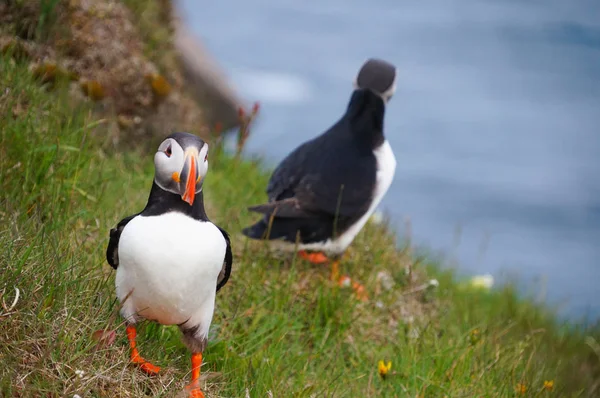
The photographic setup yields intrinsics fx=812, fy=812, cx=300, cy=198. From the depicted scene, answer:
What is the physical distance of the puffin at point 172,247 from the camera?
9.64 ft

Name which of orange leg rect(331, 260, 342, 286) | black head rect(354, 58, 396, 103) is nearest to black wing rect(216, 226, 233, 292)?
orange leg rect(331, 260, 342, 286)

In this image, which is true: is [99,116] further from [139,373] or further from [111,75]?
[139,373]

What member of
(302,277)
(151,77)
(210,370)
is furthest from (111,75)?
(210,370)

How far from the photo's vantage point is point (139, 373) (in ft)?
10.4

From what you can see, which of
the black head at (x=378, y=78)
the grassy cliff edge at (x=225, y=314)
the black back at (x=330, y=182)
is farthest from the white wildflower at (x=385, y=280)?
the black head at (x=378, y=78)

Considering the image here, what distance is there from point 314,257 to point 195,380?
7.12 feet

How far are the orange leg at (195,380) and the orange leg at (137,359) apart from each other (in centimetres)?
15

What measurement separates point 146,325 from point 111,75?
331 centimetres

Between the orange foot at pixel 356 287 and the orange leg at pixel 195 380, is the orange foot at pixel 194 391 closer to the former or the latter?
the orange leg at pixel 195 380

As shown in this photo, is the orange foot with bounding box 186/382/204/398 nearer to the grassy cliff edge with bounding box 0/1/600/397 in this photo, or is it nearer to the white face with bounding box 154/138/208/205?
the grassy cliff edge with bounding box 0/1/600/397

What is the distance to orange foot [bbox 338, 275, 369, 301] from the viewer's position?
16.1ft

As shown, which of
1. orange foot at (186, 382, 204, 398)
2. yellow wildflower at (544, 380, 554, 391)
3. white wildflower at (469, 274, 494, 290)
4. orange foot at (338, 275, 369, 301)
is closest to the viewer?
orange foot at (186, 382, 204, 398)

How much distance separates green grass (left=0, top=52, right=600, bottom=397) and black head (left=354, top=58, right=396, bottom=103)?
3.61 feet

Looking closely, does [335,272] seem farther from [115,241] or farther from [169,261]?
[169,261]
